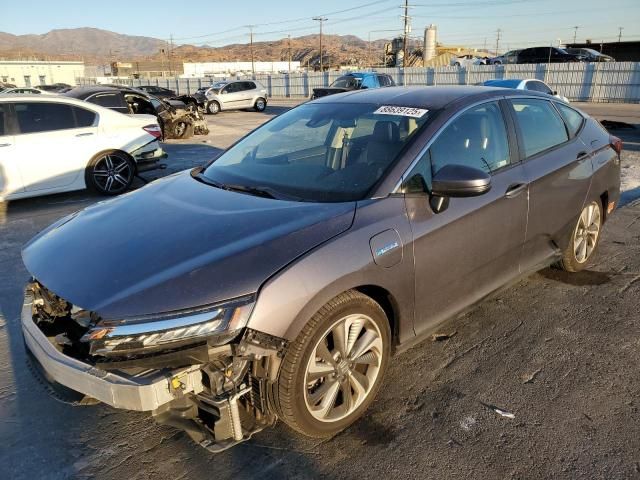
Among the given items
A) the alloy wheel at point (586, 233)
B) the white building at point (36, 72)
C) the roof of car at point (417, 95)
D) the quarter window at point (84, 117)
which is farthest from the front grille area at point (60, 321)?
the white building at point (36, 72)

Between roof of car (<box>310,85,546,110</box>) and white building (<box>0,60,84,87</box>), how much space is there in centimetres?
7461

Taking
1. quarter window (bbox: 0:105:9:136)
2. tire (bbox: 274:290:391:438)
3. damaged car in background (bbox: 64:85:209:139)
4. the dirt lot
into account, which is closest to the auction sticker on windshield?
tire (bbox: 274:290:391:438)

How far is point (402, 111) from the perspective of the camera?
3.25 m

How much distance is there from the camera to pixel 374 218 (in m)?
2.64

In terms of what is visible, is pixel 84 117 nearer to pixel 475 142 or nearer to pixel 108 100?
pixel 108 100

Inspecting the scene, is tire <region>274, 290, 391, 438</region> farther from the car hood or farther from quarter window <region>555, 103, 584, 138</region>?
quarter window <region>555, 103, 584, 138</region>

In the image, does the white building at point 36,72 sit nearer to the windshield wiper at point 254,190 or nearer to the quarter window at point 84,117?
A: the quarter window at point 84,117

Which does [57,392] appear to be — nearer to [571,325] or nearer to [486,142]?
[486,142]

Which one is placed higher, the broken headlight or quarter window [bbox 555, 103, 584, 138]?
quarter window [bbox 555, 103, 584, 138]

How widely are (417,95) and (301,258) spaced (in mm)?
1759

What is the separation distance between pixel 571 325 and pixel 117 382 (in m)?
3.14

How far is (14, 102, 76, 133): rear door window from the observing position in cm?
719

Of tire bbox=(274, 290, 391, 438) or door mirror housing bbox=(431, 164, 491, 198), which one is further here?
door mirror housing bbox=(431, 164, 491, 198)

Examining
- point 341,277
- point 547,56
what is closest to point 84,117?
point 341,277
